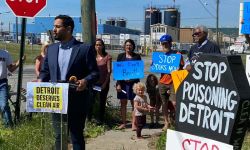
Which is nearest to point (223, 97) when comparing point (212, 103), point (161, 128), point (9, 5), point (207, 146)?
point (212, 103)

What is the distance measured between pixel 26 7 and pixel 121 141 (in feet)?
8.40

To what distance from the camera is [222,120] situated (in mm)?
3258

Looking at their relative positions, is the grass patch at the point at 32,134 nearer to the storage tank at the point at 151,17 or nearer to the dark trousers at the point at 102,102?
the dark trousers at the point at 102,102

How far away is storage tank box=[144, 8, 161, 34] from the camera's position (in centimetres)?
9936

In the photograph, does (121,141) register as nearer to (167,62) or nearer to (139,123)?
(139,123)

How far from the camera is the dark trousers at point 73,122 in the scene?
17.5 feet

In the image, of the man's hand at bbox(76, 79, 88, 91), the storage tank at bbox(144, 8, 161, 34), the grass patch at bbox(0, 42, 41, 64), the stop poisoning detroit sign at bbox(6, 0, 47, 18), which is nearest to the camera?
the man's hand at bbox(76, 79, 88, 91)

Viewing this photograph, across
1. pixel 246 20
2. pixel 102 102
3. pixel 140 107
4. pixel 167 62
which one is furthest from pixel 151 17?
pixel 140 107

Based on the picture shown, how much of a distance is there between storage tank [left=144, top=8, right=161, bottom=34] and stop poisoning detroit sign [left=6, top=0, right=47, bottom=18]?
90.9m

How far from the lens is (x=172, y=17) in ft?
332

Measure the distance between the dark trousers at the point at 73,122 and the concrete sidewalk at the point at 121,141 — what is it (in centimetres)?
158

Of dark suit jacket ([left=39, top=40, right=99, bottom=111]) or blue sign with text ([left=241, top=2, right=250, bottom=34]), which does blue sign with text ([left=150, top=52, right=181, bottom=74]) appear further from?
dark suit jacket ([left=39, top=40, right=99, bottom=111])

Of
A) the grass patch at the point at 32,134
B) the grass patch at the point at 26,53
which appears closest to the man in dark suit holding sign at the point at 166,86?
the grass patch at the point at 32,134

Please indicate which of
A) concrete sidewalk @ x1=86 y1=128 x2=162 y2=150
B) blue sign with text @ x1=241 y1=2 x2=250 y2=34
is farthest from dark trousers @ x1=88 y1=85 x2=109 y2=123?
blue sign with text @ x1=241 y1=2 x2=250 y2=34
